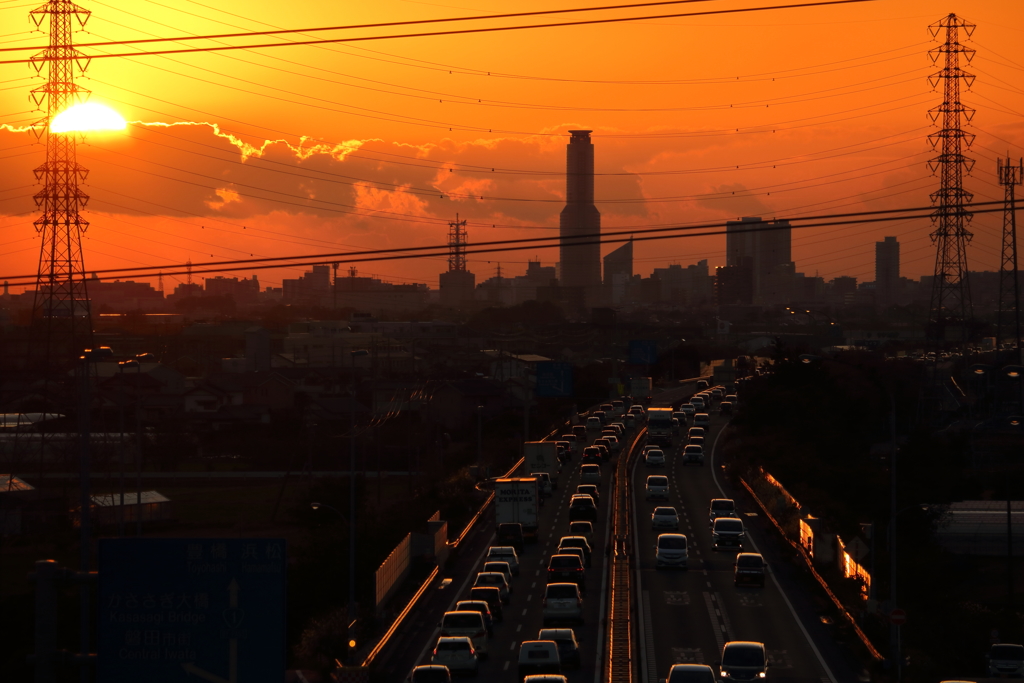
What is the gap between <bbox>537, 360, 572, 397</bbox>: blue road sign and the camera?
52.2 m

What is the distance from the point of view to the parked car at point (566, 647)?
2123cm

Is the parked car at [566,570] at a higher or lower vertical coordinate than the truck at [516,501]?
lower

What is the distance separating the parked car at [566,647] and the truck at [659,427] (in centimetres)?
3801

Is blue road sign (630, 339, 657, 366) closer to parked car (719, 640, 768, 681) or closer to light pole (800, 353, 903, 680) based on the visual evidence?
light pole (800, 353, 903, 680)

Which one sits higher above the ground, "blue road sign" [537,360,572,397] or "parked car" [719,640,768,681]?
"blue road sign" [537,360,572,397]

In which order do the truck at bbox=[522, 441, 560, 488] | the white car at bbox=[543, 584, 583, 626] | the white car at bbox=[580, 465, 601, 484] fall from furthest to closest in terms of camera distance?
the white car at bbox=[580, 465, 601, 484], the truck at bbox=[522, 441, 560, 488], the white car at bbox=[543, 584, 583, 626]

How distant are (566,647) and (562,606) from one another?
11.2ft

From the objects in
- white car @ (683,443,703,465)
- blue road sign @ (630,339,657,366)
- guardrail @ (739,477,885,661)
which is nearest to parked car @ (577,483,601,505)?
guardrail @ (739,477,885,661)

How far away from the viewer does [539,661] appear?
20.2m

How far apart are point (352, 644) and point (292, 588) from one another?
31.3 feet

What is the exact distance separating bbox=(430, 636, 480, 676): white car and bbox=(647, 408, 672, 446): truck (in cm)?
3916

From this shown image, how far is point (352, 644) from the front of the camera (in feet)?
67.4

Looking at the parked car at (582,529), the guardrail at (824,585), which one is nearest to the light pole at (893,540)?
the guardrail at (824,585)

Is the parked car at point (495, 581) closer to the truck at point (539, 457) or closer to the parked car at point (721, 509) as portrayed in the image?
the parked car at point (721, 509)
